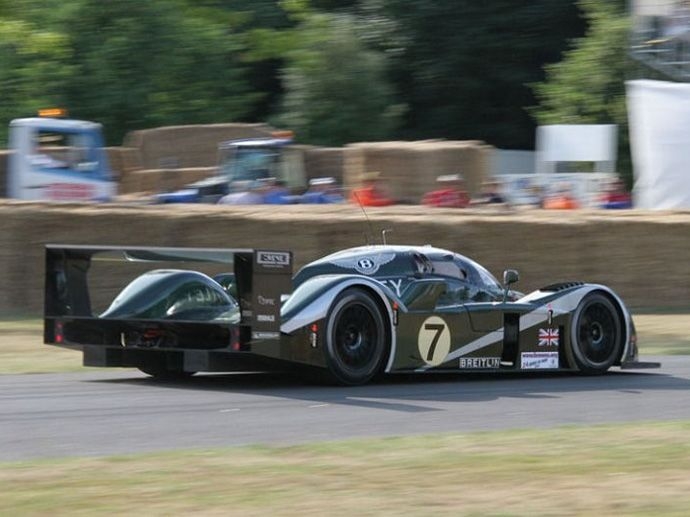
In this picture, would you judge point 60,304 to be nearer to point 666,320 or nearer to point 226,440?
point 226,440

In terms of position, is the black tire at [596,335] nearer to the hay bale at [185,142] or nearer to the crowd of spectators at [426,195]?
the crowd of spectators at [426,195]

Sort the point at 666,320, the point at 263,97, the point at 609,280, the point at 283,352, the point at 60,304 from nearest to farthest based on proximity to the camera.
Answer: the point at 283,352, the point at 60,304, the point at 666,320, the point at 609,280, the point at 263,97

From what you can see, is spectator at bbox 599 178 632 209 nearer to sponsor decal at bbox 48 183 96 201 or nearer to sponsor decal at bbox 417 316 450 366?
sponsor decal at bbox 48 183 96 201

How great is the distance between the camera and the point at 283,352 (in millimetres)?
10039

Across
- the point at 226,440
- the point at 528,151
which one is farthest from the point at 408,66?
the point at 226,440

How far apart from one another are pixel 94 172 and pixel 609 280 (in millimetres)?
9355

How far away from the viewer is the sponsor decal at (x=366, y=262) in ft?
36.2

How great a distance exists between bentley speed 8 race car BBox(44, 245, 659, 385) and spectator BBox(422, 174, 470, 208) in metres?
11.2

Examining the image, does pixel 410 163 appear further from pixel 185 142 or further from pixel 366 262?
pixel 366 262

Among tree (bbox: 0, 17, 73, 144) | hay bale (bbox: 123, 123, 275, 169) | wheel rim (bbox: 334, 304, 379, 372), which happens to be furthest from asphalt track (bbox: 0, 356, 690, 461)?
tree (bbox: 0, 17, 73, 144)

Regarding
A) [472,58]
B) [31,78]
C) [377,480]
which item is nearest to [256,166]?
[31,78]

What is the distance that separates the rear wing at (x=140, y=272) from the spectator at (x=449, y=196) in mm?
12325

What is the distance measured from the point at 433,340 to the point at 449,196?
1234 centimetres

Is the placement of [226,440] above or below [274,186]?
below
